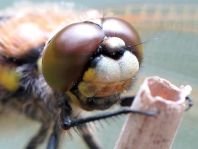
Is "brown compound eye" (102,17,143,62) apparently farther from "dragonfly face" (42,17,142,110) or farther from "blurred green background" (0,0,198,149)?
"blurred green background" (0,0,198,149)

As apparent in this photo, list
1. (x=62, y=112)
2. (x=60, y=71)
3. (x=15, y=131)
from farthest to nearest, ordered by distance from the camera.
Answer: (x=15, y=131) → (x=62, y=112) → (x=60, y=71)

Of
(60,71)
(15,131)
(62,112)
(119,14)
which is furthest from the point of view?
(15,131)

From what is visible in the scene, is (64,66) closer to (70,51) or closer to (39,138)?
(70,51)

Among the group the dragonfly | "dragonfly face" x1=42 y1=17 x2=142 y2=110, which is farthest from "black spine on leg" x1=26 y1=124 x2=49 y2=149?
"dragonfly face" x1=42 y1=17 x2=142 y2=110

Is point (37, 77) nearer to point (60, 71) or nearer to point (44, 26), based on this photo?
point (44, 26)

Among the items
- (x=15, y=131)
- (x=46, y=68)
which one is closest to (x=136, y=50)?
(x=46, y=68)

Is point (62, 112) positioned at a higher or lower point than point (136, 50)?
lower

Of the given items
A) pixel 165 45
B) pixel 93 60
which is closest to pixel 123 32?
pixel 93 60
